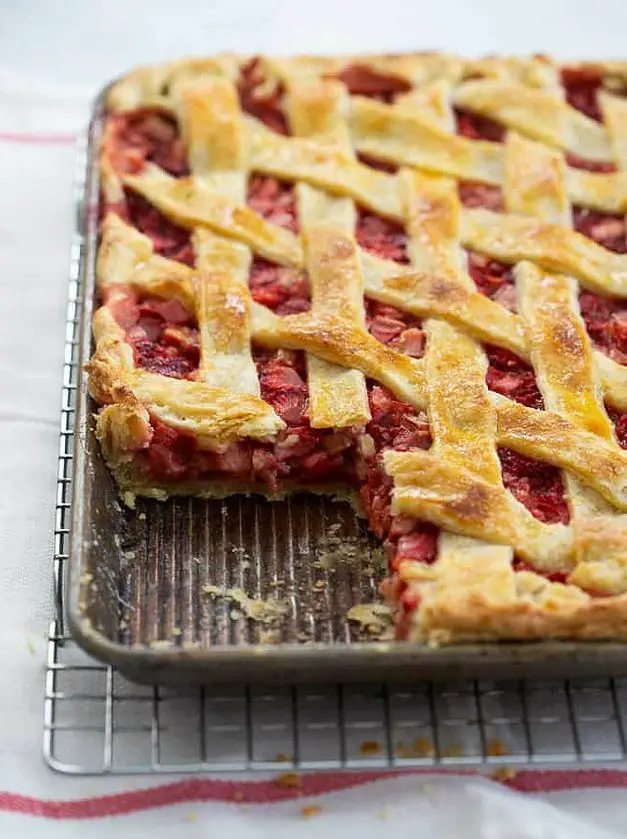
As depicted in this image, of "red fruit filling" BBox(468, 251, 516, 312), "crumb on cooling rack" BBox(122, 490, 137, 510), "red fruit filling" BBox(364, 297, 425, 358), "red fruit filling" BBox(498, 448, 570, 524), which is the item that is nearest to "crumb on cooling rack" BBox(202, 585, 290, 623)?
"crumb on cooling rack" BBox(122, 490, 137, 510)

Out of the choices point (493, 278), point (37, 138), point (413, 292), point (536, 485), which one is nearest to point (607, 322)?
point (493, 278)

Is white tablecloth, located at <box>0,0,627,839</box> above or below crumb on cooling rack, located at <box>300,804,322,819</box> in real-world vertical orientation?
above

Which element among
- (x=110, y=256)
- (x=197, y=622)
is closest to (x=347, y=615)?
(x=197, y=622)

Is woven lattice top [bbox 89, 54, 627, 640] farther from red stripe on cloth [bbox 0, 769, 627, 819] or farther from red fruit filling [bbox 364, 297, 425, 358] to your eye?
red stripe on cloth [bbox 0, 769, 627, 819]

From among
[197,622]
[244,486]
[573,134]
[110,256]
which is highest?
[573,134]

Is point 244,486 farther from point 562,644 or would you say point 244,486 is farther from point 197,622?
point 562,644

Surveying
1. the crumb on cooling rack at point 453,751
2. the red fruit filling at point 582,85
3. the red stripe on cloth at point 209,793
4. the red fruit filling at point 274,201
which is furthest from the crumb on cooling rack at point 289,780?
the red fruit filling at point 582,85

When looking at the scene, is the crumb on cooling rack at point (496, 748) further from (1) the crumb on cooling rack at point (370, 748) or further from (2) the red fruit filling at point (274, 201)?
(2) the red fruit filling at point (274, 201)
